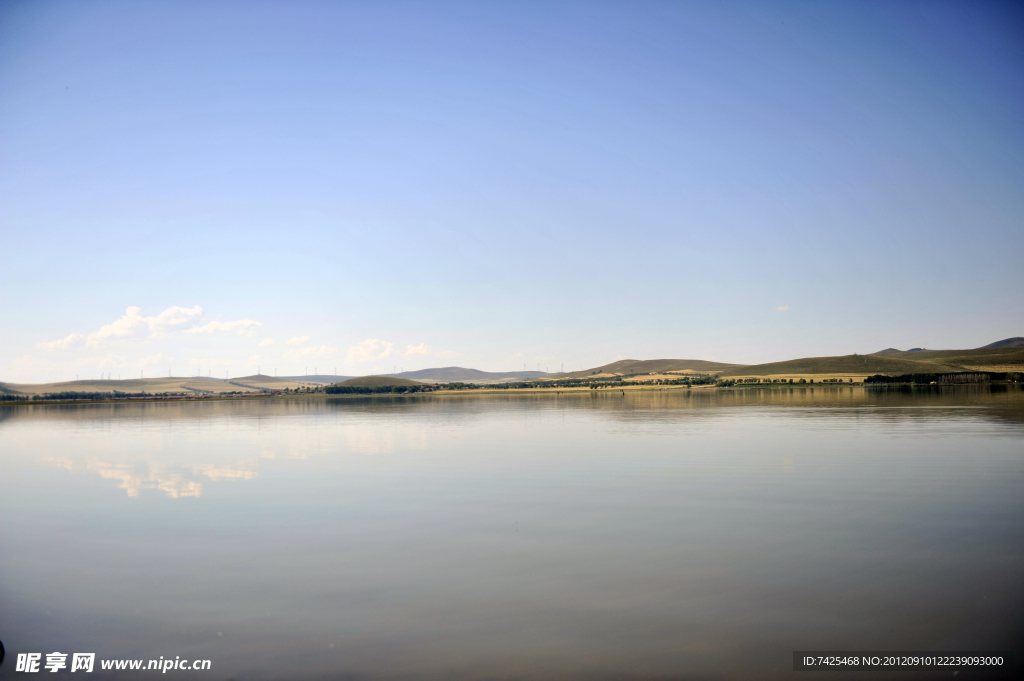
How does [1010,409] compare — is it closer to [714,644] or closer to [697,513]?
[697,513]

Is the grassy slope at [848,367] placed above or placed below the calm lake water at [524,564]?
above

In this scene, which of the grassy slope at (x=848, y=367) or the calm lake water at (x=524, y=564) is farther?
the grassy slope at (x=848, y=367)

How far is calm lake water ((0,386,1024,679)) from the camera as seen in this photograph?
24.6ft

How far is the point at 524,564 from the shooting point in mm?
→ 10797

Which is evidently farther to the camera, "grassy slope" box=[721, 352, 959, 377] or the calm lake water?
"grassy slope" box=[721, 352, 959, 377]

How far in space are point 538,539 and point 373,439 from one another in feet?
81.5

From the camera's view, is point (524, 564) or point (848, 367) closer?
point (524, 564)

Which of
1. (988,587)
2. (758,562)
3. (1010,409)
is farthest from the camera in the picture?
(1010,409)

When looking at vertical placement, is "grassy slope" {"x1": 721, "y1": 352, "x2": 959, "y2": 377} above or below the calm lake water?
above

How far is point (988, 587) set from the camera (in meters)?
9.08

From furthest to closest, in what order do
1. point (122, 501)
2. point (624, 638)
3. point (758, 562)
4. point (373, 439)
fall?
point (373, 439) → point (122, 501) → point (758, 562) → point (624, 638)

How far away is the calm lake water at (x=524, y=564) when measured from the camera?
7512 mm

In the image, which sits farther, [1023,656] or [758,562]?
[758,562]

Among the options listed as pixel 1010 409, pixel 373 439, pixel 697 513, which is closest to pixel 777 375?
pixel 1010 409
